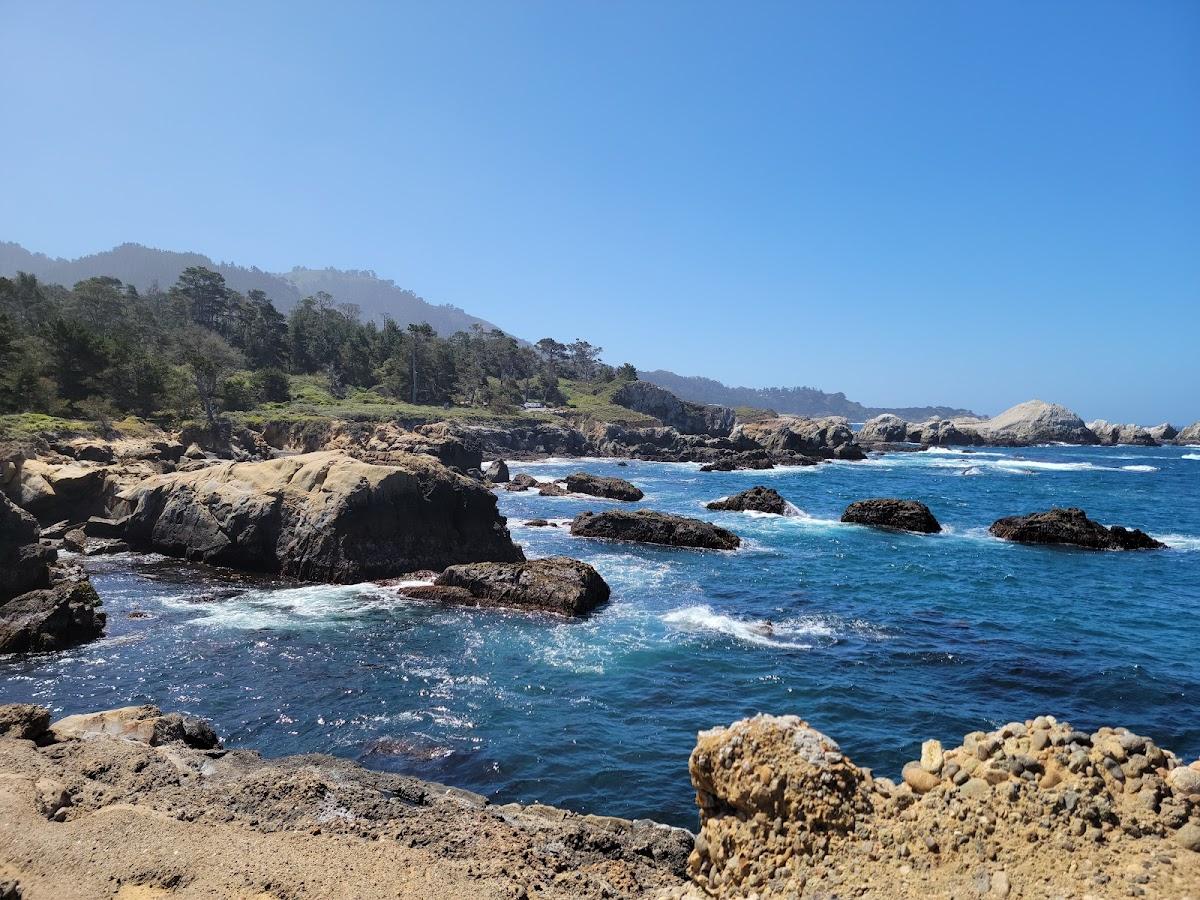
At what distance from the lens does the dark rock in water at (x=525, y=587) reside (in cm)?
2466

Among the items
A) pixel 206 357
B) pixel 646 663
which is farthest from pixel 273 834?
pixel 206 357

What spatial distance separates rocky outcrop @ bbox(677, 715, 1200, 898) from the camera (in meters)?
6.55

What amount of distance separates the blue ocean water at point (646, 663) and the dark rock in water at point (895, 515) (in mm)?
7803

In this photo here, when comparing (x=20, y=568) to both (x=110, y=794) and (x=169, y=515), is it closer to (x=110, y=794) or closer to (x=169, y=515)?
(x=169, y=515)

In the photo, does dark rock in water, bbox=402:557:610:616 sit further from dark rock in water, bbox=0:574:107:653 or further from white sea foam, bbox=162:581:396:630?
dark rock in water, bbox=0:574:107:653

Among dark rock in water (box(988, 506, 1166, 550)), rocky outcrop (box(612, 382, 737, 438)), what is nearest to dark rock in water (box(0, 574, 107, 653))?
dark rock in water (box(988, 506, 1166, 550))

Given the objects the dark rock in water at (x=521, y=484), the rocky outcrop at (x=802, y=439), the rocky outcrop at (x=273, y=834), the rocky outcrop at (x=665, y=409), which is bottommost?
the dark rock in water at (x=521, y=484)

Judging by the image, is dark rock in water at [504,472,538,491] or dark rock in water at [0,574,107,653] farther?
dark rock in water at [504,472,538,491]

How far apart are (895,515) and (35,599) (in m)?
43.9

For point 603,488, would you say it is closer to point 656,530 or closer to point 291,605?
point 656,530

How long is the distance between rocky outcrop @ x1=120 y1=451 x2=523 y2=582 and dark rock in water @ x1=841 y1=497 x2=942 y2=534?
25814 millimetres

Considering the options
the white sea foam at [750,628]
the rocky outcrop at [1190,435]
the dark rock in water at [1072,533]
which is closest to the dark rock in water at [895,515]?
the dark rock in water at [1072,533]

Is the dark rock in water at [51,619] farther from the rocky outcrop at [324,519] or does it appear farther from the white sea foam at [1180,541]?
the white sea foam at [1180,541]

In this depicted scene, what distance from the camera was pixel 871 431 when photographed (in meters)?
149
